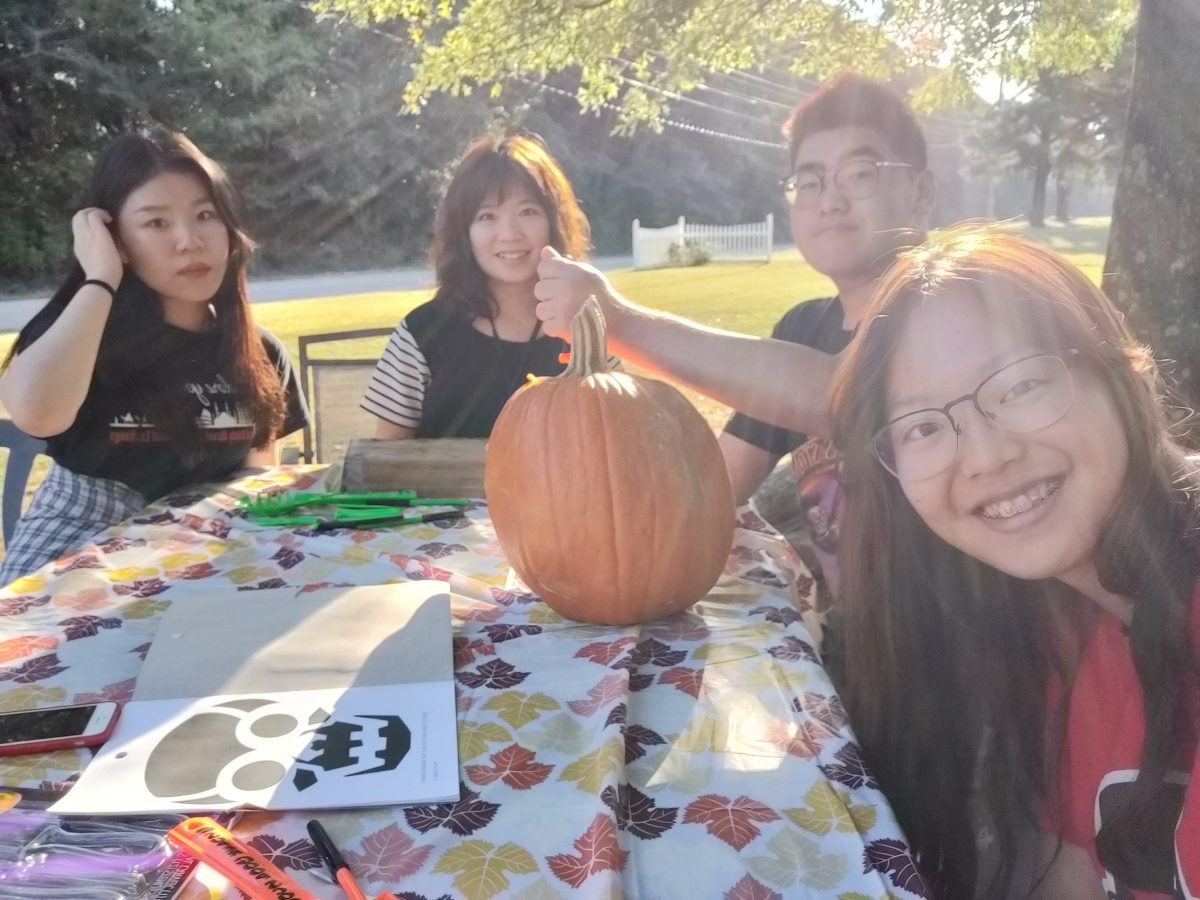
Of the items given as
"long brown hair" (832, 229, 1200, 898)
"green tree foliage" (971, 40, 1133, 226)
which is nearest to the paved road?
"long brown hair" (832, 229, 1200, 898)

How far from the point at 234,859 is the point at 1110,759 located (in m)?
0.69

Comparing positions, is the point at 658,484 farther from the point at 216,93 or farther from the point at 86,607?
the point at 216,93

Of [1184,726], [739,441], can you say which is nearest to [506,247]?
[739,441]

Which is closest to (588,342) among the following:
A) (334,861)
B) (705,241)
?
(334,861)

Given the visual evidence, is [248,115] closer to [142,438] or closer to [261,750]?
[142,438]

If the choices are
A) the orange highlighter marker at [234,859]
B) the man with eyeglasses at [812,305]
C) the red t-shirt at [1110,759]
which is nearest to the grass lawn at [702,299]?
the man with eyeglasses at [812,305]

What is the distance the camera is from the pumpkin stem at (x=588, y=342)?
1032 millimetres

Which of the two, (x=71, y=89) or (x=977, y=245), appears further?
(x=71, y=89)

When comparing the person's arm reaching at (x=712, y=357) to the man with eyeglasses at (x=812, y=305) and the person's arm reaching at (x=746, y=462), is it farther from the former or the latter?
the person's arm reaching at (x=746, y=462)

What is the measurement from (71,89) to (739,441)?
5.35 m

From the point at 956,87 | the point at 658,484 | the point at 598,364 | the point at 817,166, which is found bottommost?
the point at 658,484

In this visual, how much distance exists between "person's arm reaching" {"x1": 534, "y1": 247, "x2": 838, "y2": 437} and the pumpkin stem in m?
0.15

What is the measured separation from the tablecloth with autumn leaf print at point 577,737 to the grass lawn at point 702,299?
53 cm

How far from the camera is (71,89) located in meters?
5.15
